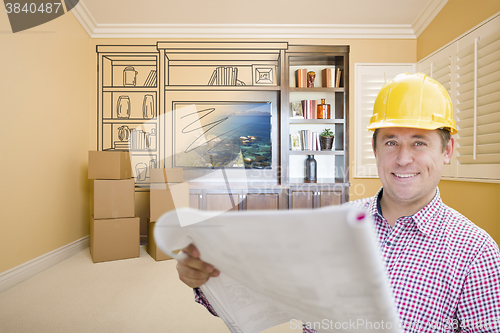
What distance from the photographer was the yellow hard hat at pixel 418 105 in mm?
661

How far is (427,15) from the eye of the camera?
3.39 metres

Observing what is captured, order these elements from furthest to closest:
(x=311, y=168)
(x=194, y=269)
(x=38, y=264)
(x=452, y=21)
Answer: (x=311, y=168), (x=452, y=21), (x=38, y=264), (x=194, y=269)

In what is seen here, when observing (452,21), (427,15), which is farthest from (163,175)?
(427,15)

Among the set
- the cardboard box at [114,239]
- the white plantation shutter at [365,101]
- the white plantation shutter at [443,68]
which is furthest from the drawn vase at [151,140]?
the white plantation shutter at [443,68]

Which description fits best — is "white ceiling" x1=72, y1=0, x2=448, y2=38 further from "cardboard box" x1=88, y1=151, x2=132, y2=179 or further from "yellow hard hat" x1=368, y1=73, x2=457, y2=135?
"yellow hard hat" x1=368, y1=73, x2=457, y2=135

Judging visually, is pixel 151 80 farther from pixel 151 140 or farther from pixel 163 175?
pixel 163 175

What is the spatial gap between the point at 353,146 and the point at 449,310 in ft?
11.2

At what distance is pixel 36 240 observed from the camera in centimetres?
264

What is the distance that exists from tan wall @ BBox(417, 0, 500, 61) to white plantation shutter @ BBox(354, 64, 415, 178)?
1.12ft

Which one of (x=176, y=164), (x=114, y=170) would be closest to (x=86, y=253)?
(x=114, y=170)

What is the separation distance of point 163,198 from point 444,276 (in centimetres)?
293

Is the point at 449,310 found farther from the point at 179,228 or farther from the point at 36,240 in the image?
the point at 36,240

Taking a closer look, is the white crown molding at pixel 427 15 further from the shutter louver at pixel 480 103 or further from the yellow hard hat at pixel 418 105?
the yellow hard hat at pixel 418 105

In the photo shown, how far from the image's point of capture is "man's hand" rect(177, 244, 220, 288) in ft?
1.32
